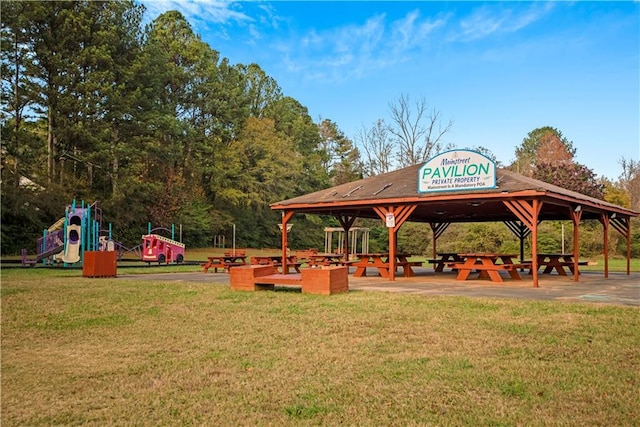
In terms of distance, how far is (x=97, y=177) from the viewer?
102ft

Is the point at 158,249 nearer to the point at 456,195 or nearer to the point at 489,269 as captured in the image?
the point at 456,195

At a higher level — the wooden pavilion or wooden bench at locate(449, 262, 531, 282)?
the wooden pavilion

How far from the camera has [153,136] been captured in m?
33.1

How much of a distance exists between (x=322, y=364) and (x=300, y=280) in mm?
5251

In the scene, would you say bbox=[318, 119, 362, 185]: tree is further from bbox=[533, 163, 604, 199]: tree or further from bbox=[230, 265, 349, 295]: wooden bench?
bbox=[230, 265, 349, 295]: wooden bench

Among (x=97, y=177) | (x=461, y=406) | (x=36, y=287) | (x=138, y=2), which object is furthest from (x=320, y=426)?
(x=138, y=2)

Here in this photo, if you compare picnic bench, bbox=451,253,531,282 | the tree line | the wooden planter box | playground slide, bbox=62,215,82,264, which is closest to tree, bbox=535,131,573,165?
the tree line

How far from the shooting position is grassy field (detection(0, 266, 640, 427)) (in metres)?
3.52

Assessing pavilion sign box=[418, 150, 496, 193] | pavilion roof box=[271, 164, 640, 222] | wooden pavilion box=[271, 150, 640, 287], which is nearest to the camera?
wooden pavilion box=[271, 150, 640, 287]

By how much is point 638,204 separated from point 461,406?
51.4 m

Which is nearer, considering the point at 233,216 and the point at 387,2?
the point at 387,2

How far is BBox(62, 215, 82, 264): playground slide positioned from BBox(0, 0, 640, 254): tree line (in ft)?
17.0

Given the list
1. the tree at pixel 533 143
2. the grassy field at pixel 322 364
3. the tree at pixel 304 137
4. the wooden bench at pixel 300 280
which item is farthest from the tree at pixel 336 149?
the grassy field at pixel 322 364

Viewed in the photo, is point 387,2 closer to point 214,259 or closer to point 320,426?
point 214,259
